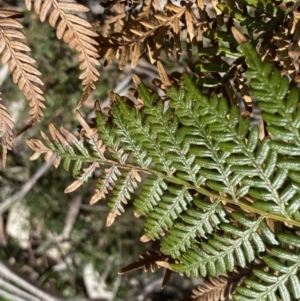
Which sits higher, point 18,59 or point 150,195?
point 18,59

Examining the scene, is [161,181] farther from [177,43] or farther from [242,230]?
[177,43]

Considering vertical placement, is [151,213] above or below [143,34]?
below

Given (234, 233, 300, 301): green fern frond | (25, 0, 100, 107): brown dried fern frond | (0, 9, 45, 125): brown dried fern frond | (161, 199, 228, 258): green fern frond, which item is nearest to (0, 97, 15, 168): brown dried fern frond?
(0, 9, 45, 125): brown dried fern frond

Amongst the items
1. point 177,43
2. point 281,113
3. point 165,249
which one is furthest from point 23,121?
point 281,113

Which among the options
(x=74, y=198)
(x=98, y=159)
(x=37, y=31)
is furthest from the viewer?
(x=74, y=198)

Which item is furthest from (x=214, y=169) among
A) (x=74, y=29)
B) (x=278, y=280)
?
(x=74, y=29)

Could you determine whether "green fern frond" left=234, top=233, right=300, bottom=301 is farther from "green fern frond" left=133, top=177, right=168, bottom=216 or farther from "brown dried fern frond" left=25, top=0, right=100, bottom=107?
"brown dried fern frond" left=25, top=0, right=100, bottom=107

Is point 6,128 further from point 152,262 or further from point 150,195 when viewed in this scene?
point 152,262

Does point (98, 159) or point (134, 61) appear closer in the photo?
point (98, 159)
